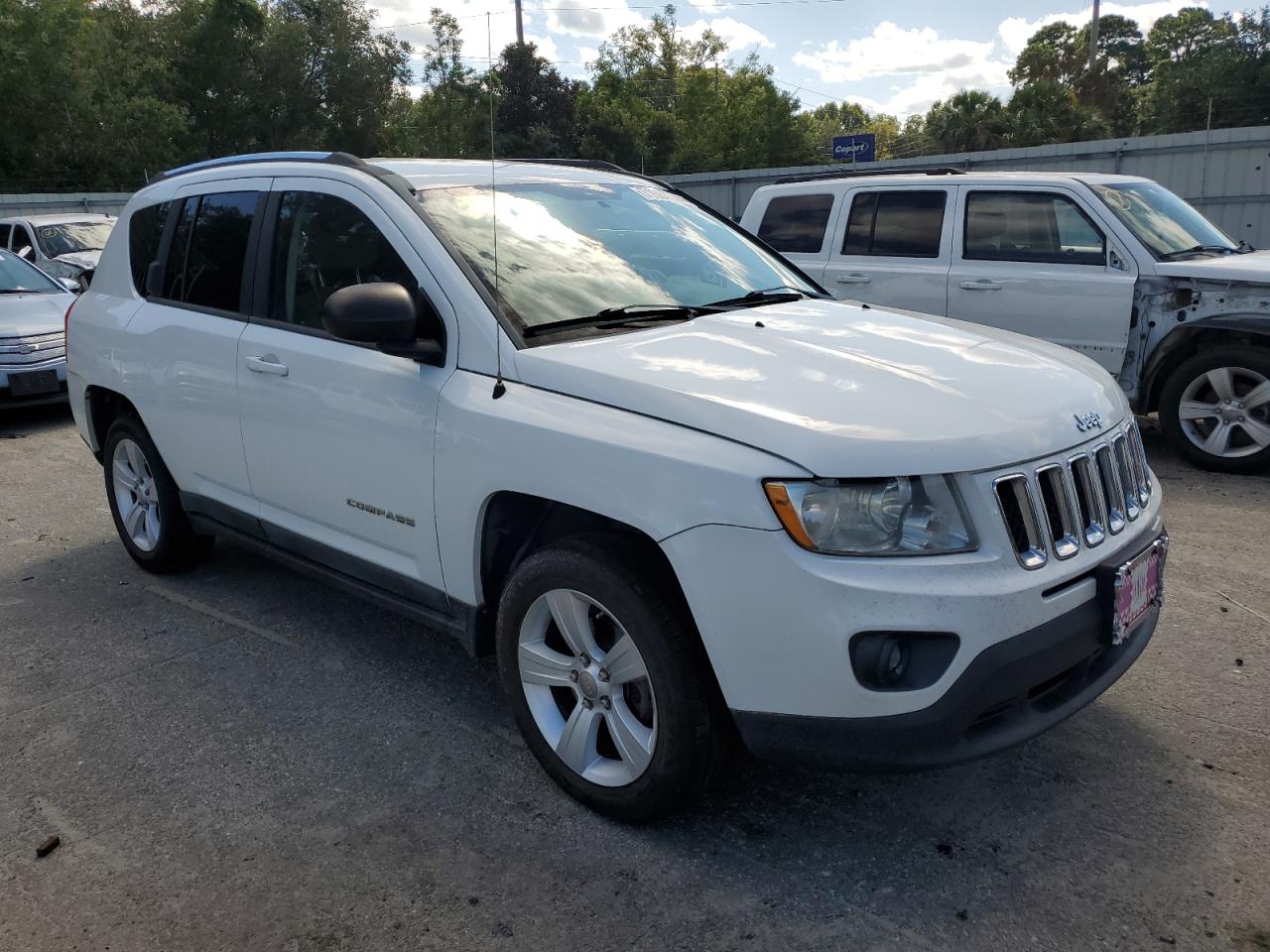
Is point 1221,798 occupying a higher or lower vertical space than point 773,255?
lower

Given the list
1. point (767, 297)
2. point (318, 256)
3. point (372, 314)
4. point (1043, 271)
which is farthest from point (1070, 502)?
point (1043, 271)

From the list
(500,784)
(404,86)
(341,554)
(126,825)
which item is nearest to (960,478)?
(500,784)

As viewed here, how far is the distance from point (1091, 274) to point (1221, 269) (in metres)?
0.78

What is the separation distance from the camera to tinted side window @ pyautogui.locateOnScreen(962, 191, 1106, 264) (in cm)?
714

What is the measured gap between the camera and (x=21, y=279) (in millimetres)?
10305

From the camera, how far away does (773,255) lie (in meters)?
4.38

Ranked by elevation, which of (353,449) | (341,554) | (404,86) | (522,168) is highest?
(404,86)

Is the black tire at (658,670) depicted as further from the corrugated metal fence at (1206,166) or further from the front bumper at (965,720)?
the corrugated metal fence at (1206,166)

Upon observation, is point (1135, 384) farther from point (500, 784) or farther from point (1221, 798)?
point (500, 784)

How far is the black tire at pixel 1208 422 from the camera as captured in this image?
6.58 m

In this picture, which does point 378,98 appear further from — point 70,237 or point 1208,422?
point 1208,422

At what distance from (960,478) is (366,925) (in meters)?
1.82

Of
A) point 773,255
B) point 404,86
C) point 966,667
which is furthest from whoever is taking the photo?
point 404,86

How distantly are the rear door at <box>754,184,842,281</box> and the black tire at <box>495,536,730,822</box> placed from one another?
5.82 m
